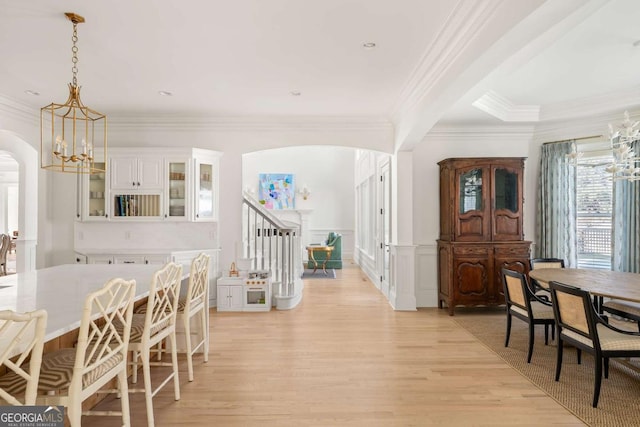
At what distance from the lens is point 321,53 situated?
3479 mm

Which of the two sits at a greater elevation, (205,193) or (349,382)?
(205,193)

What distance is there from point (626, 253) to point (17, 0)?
6653 millimetres

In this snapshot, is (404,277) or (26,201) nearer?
(26,201)

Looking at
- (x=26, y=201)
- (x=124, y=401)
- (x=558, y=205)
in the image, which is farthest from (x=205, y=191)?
(x=558, y=205)

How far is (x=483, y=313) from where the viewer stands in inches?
207

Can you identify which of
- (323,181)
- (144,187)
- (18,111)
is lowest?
(144,187)

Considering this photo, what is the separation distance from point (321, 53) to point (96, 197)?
390cm

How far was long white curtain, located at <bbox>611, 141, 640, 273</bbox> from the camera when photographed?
15.2 ft

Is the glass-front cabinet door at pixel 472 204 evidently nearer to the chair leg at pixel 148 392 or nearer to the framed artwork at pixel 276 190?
the chair leg at pixel 148 392

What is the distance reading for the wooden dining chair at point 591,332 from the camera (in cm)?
263

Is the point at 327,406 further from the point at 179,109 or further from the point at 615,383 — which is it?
the point at 179,109

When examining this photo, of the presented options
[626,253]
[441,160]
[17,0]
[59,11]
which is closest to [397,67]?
[441,160]

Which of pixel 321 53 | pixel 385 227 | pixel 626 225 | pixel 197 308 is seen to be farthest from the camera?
pixel 385 227

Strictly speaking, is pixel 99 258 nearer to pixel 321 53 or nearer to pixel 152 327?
pixel 152 327
